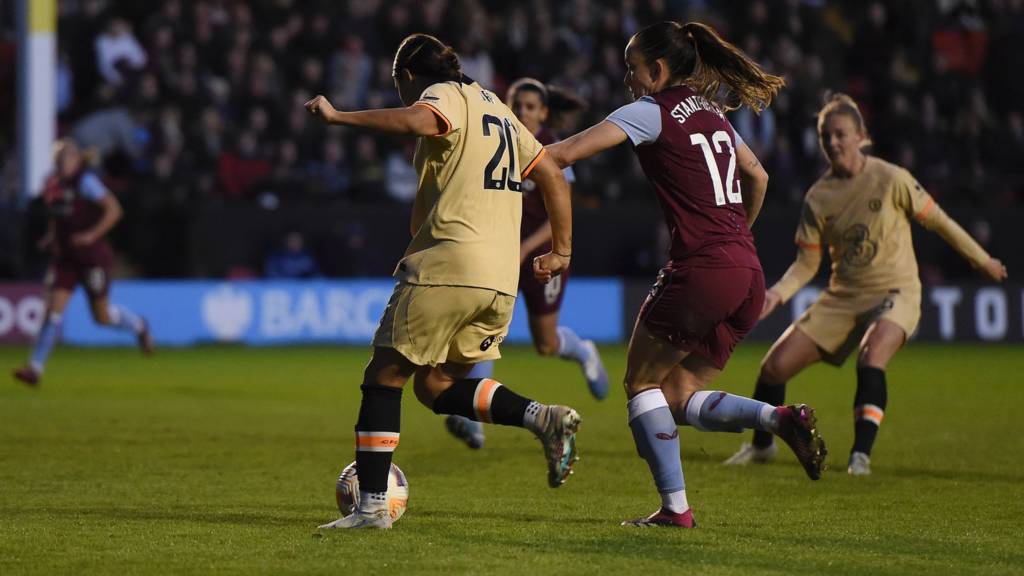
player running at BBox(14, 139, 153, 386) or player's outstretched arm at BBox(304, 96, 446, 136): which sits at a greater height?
player's outstretched arm at BBox(304, 96, 446, 136)

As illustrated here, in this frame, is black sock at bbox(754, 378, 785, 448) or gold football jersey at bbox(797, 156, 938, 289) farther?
black sock at bbox(754, 378, 785, 448)

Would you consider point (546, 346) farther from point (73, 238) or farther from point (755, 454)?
point (73, 238)

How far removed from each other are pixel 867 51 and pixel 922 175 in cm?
307

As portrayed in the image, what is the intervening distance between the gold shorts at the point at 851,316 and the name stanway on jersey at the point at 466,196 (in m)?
3.21

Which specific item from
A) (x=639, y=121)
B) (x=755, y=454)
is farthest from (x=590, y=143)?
(x=755, y=454)

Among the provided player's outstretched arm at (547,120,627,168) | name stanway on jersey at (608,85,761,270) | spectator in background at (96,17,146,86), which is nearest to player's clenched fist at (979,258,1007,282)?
name stanway on jersey at (608,85,761,270)

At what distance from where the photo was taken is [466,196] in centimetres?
640

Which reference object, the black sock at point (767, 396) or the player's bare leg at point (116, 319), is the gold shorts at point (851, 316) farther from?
the player's bare leg at point (116, 319)

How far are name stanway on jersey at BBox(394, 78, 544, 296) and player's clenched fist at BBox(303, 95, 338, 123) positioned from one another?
655 millimetres

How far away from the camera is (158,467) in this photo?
29.0ft

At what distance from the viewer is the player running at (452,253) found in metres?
6.36

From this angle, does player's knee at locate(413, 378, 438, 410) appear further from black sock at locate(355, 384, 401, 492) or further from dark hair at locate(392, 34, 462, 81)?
dark hair at locate(392, 34, 462, 81)

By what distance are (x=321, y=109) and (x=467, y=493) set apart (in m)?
2.71

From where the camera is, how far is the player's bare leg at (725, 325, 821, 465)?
9.17 metres
